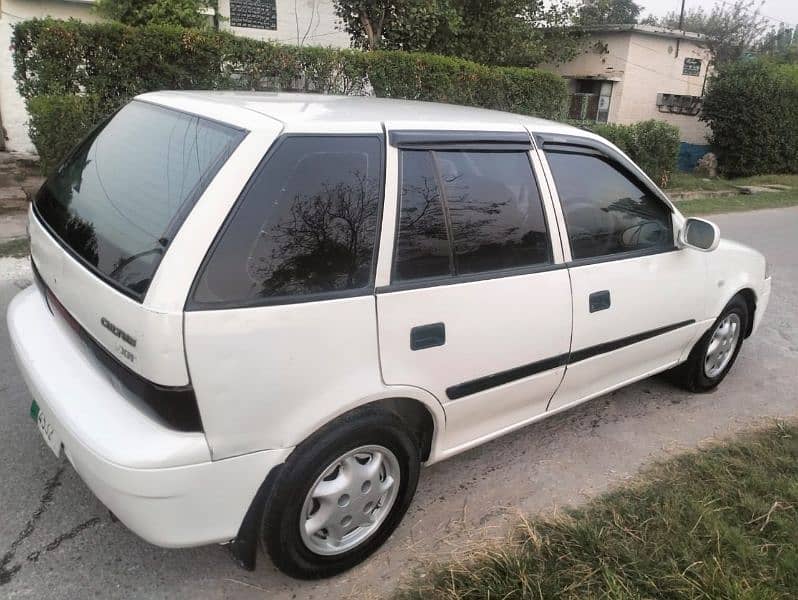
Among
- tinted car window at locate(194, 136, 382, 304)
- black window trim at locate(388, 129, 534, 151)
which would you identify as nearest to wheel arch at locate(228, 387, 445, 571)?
tinted car window at locate(194, 136, 382, 304)

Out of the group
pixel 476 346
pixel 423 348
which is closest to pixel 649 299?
pixel 476 346

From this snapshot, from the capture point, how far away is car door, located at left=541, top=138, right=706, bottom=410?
9.68ft

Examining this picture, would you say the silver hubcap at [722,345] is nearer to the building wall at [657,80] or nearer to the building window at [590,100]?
the building wall at [657,80]

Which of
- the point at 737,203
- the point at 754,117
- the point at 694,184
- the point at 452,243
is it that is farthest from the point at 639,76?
the point at 452,243

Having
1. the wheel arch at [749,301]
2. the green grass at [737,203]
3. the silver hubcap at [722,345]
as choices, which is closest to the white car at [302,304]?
the silver hubcap at [722,345]

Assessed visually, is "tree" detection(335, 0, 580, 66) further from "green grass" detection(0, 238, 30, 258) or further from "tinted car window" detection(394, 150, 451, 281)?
"tinted car window" detection(394, 150, 451, 281)

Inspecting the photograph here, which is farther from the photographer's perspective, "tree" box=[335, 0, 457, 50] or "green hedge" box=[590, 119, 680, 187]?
"green hedge" box=[590, 119, 680, 187]

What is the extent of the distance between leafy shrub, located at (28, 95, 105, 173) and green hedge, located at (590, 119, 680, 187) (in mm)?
8893

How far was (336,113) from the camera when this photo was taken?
2406mm

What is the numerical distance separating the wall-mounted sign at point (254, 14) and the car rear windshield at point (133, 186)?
31.8ft

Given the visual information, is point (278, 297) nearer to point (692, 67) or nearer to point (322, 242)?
point (322, 242)

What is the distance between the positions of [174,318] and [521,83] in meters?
10.2

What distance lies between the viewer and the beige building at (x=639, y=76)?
63.1 ft

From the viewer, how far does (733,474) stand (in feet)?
10.2
